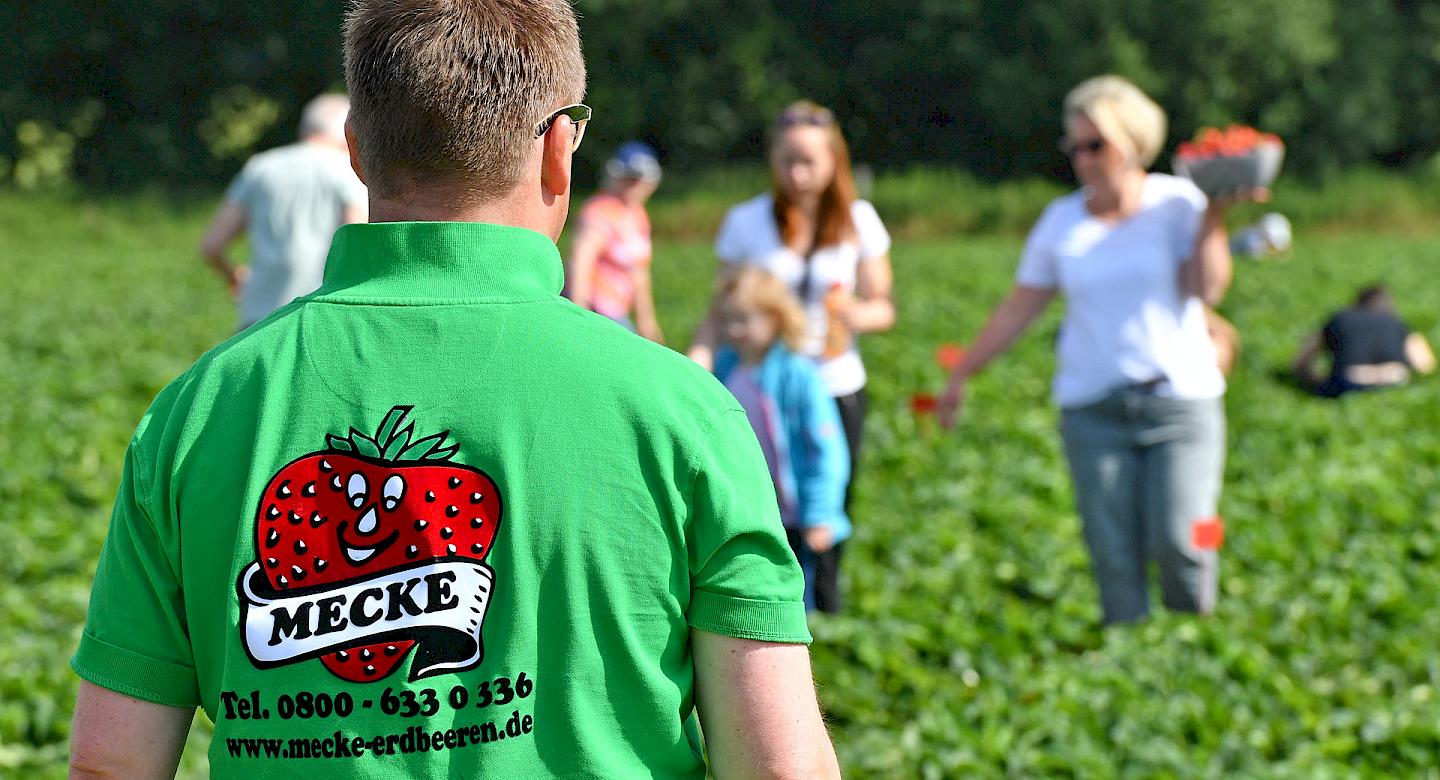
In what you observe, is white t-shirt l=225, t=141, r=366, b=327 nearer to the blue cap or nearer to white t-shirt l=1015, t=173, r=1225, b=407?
the blue cap

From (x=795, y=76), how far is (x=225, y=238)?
42321mm

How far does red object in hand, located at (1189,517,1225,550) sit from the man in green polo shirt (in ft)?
12.3

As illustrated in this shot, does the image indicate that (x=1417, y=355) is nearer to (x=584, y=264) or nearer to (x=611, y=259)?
(x=611, y=259)

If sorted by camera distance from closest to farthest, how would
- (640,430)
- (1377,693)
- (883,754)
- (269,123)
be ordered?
(640,430) < (883,754) < (1377,693) < (269,123)

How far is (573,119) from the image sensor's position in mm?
1547

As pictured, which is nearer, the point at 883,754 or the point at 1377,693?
the point at 883,754

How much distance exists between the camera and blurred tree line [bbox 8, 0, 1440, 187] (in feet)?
145

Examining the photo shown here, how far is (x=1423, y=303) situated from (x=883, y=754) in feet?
47.2

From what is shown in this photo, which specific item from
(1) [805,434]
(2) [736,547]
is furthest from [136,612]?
(1) [805,434]

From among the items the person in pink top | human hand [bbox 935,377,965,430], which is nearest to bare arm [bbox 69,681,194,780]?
human hand [bbox 935,377,965,430]

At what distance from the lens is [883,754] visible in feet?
14.6

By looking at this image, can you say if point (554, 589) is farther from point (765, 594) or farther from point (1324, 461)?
point (1324, 461)

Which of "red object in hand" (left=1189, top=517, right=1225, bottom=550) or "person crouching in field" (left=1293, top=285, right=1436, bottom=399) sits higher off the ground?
"person crouching in field" (left=1293, top=285, right=1436, bottom=399)

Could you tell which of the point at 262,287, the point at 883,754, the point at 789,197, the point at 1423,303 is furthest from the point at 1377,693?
the point at 1423,303
